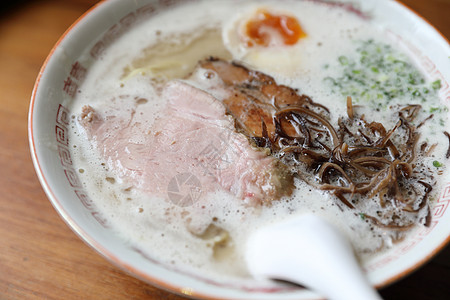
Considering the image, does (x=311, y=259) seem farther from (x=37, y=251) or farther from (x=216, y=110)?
(x=37, y=251)

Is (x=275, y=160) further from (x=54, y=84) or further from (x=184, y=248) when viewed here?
(x=54, y=84)

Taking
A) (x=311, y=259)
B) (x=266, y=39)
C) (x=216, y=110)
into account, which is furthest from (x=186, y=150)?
(x=266, y=39)

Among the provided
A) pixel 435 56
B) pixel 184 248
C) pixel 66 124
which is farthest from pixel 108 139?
pixel 435 56

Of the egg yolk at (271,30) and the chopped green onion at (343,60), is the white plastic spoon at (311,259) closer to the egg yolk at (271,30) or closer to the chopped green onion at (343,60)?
the chopped green onion at (343,60)

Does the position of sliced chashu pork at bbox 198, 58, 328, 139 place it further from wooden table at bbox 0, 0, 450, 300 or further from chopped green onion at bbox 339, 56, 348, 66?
wooden table at bbox 0, 0, 450, 300

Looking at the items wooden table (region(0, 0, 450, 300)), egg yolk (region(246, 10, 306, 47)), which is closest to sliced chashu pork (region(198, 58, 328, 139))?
egg yolk (region(246, 10, 306, 47))

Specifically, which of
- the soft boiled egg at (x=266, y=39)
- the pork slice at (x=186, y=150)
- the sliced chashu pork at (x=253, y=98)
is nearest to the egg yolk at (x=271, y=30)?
the soft boiled egg at (x=266, y=39)
